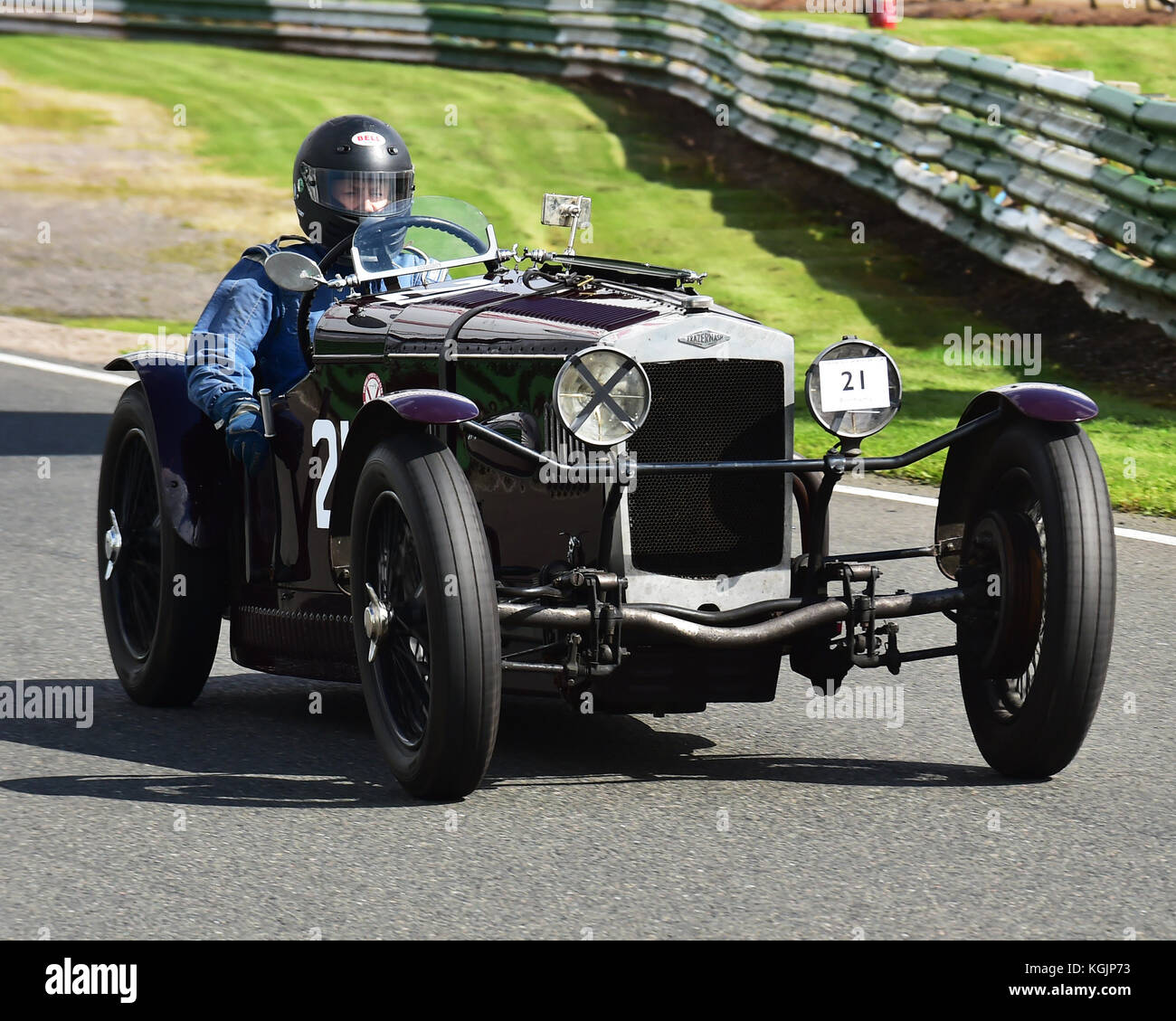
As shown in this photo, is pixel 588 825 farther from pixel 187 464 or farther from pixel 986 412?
pixel 187 464

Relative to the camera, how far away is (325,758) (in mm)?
5707

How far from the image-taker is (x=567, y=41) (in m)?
23.4

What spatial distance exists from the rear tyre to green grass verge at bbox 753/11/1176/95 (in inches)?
741

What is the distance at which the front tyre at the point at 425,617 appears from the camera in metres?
4.89

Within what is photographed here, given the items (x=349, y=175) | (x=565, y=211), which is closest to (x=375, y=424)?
(x=565, y=211)

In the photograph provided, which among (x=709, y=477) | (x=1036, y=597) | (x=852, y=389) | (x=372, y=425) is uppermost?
(x=852, y=389)

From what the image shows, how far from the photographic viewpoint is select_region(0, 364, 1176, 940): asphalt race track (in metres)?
4.39

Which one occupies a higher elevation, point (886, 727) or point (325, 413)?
point (325, 413)

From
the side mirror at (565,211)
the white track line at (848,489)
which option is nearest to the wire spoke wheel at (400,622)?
the side mirror at (565,211)

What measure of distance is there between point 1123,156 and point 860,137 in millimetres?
4890

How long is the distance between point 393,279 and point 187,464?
848 mm
